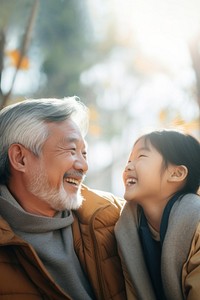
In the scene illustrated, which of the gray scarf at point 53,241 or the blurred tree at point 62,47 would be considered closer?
the gray scarf at point 53,241

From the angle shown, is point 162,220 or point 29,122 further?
point 29,122

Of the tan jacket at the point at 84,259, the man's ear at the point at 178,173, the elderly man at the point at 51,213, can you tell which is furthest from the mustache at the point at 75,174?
the man's ear at the point at 178,173

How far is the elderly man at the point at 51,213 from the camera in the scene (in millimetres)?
2316

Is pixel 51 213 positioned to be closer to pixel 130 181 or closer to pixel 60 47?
pixel 130 181

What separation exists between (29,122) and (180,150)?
0.88m

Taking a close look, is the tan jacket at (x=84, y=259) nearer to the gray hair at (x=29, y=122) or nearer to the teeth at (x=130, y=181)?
the teeth at (x=130, y=181)

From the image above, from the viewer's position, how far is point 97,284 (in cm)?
243

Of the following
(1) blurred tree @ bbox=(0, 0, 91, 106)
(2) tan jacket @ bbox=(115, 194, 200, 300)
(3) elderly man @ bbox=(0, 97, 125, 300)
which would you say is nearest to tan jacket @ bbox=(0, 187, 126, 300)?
(3) elderly man @ bbox=(0, 97, 125, 300)

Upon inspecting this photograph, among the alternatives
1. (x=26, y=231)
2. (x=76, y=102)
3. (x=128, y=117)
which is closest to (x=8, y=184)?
(x=26, y=231)

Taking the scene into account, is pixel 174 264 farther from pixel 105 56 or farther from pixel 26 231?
pixel 105 56

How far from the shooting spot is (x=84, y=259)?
2.51m

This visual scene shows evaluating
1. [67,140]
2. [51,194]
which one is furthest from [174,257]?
[67,140]

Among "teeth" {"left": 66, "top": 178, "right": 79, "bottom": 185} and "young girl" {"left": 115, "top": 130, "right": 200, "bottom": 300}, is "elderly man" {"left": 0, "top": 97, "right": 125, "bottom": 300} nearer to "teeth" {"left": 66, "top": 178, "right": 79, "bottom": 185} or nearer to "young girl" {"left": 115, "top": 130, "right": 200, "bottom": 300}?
"teeth" {"left": 66, "top": 178, "right": 79, "bottom": 185}

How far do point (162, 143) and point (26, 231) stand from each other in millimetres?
897
